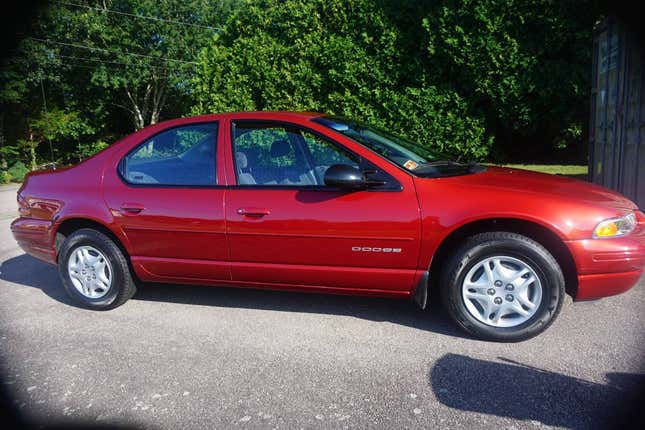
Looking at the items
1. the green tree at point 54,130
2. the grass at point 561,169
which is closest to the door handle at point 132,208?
the grass at point 561,169

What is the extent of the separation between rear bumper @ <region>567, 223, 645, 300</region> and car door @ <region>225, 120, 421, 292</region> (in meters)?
1.08

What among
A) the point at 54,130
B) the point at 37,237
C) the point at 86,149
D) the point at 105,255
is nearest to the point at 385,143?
the point at 105,255

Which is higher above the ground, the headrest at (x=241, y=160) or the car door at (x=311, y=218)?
the headrest at (x=241, y=160)

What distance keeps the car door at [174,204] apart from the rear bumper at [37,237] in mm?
788

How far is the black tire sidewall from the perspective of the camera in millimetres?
Answer: 4090

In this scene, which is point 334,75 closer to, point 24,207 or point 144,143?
point 144,143

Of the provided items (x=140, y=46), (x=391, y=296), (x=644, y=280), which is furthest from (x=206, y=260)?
(x=140, y=46)

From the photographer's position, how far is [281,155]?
12.5 ft

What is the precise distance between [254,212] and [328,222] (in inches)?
23.2

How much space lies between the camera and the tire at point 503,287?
3189mm

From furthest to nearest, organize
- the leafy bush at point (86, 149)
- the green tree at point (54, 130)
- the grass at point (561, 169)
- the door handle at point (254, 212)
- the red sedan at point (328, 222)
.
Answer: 1. the leafy bush at point (86, 149)
2. the green tree at point (54, 130)
3. the grass at point (561, 169)
4. the door handle at point (254, 212)
5. the red sedan at point (328, 222)

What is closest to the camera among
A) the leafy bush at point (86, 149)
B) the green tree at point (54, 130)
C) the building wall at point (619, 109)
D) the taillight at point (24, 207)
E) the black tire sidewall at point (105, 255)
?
the black tire sidewall at point (105, 255)

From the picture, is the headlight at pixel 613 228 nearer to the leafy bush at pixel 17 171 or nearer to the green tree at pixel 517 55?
the green tree at pixel 517 55

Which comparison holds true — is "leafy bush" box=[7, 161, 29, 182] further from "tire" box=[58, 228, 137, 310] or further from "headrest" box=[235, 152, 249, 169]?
"headrest" box=[235, 152, 249, 169]
